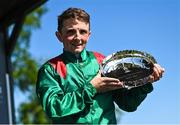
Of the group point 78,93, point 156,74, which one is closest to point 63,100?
point 78,93


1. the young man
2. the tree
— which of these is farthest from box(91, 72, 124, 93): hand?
the tree

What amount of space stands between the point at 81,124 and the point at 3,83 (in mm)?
2859

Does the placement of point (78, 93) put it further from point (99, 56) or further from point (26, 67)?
point (26, 67)

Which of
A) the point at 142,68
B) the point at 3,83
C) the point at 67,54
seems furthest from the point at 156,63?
the point at 3,83

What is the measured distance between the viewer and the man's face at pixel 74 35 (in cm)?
67

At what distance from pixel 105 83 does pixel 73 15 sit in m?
0.11

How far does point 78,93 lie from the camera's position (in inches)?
25.6

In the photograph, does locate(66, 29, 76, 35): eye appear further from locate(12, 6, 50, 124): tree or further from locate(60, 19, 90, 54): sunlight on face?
locate(12, 6, 50, 124): tree

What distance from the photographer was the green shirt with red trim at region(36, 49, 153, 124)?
2.13 feet

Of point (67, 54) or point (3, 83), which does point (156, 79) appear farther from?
point (3, 83)

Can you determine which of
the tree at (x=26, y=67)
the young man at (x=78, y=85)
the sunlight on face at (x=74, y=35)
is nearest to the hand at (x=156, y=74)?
the young man at (x=78, y=85)

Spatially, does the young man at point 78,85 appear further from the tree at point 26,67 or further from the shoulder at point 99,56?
the tree at point 26,67

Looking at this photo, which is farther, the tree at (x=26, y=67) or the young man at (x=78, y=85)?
the tree at (x=26, y=67)

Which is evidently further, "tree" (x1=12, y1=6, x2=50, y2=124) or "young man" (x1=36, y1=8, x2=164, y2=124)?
"tree" (x1=12, y1=6, x2=50, y2=124)
